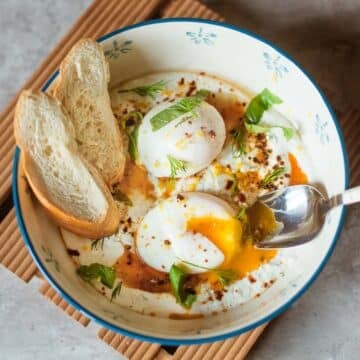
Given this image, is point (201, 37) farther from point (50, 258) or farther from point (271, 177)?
point (50, 258)

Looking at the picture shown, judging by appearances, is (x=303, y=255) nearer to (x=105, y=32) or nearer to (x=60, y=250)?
(x=60, y=250)

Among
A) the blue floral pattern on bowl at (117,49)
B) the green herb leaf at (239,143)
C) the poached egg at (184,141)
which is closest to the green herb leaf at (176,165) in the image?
the poached egg at (184,141)

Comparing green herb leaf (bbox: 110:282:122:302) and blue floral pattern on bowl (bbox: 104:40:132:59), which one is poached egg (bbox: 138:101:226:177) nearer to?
blue floral pattern on bowl (bbox: 104:40:132:59)

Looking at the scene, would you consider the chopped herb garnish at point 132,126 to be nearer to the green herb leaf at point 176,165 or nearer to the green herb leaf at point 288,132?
the green herb leaf at point 176,165

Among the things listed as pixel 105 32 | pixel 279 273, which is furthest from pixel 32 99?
pixel 279 273

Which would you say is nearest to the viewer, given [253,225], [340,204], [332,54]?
[340,204]
